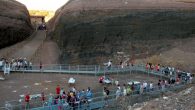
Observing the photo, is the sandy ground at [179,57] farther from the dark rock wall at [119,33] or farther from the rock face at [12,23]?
the rock face at [12,23]

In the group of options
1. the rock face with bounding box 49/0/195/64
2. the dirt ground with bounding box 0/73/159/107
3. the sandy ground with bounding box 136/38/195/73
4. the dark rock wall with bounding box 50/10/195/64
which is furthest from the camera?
the rock face with bounding box 49/0/195/64

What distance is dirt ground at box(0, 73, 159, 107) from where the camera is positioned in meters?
33.1

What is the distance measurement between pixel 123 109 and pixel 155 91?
5389 mm

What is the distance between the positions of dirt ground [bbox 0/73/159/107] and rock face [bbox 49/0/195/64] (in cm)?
1076

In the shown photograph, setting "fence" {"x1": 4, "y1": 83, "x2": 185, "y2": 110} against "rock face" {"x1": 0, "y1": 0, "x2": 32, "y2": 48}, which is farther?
"rock face" {"x1": 0, "y1": 0, "x2": 32, "y2": 48}

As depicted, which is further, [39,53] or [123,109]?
[39,53]

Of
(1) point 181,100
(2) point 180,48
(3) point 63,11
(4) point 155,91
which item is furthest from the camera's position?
(3) point 63,11

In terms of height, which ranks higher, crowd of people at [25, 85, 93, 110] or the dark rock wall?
the dark rock wall

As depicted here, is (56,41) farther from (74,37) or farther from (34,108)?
(34,108)

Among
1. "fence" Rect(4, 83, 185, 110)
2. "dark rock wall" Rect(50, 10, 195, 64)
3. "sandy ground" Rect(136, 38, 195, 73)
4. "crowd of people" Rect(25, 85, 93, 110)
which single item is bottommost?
"fence" Rect(4, 83, 185, 110)

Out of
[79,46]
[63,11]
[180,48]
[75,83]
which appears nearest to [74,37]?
[79,46]

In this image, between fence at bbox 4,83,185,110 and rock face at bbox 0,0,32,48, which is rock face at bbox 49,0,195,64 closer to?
rock face at bbox 0,0,32,48

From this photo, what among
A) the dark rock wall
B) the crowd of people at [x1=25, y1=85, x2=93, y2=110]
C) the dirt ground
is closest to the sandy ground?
the dark rock wall

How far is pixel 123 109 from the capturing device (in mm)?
29234
